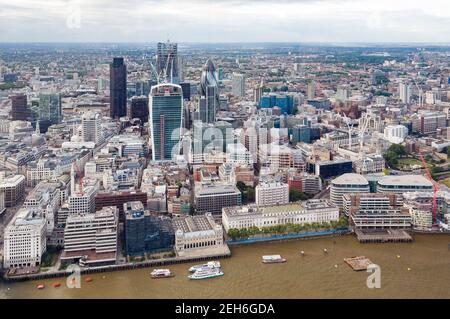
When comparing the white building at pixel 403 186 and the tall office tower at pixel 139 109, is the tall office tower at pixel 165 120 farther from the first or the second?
the tall office tower at pixel 139 109

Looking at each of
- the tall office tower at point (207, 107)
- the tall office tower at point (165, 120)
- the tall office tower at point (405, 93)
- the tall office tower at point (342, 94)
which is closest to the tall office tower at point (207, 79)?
the tall office tower at point (207, 107)

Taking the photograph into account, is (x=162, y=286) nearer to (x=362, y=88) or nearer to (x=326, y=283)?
(x=326, y=283)

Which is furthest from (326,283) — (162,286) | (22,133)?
(22,133)

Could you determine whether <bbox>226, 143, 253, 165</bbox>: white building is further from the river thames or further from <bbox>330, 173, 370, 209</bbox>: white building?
the river thames

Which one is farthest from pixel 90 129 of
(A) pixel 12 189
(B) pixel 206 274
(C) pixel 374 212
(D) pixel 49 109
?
(B) pixel 206 274

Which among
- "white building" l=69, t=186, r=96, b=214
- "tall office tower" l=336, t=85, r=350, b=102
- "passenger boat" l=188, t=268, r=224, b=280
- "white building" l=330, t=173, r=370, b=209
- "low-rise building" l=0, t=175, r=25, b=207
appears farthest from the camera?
"tall office tower" l=336, t=85, r=350, b=102

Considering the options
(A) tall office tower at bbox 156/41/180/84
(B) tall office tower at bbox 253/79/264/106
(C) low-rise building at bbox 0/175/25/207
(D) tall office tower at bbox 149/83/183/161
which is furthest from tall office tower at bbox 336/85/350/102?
(C) low-rise building at bbox 0/175/25/207

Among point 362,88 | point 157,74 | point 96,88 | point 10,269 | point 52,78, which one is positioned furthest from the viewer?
point 362,88
